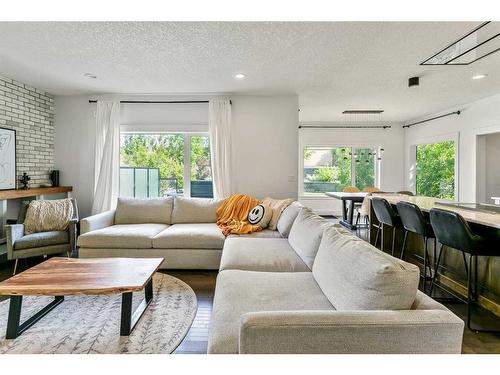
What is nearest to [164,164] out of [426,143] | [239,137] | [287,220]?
[239,137]

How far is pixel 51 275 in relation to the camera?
80.8 inches

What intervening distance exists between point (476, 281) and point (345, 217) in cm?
397

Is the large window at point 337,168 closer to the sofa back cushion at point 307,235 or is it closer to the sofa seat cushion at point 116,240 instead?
the sofa back cushion at point 307,235

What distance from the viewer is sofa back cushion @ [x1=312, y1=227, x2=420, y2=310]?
110 centimetres

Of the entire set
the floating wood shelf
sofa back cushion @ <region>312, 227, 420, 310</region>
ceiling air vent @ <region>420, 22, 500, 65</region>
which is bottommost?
sofa back cushion @ <region>312, 227, 420, 310</region>

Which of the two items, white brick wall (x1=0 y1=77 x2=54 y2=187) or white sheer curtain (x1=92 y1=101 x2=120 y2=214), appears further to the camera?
white sheer curtain (x1=92 y1=101 x2=120 y2=214)

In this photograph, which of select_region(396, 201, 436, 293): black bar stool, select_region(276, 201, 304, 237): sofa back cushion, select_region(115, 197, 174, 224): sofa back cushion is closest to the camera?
select_region(396, 201, 436, 293): black bar stool

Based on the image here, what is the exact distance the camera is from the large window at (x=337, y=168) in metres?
7.21

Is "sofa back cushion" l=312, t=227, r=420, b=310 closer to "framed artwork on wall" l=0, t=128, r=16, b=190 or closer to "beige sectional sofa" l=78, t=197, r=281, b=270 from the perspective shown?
"beige sectional sofa" l=78, t=197, r=281, b=270

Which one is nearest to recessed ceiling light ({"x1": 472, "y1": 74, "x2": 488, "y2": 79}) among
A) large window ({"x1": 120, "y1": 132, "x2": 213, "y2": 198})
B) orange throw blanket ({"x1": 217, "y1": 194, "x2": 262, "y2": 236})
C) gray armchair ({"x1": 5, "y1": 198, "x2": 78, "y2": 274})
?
orange throw blanket ({"x1": 217, "y1": 194, "x2": 262, "y2": 236})

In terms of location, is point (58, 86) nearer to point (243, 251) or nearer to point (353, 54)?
point (243, 251)

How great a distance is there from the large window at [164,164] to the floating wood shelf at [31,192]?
0.85 metres

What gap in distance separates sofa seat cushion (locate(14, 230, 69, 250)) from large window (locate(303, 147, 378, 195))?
5433 mm
